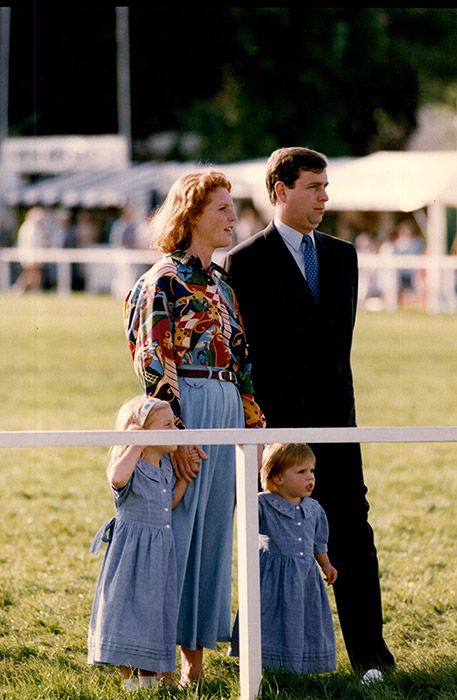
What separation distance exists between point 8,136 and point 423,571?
32470 millimetres

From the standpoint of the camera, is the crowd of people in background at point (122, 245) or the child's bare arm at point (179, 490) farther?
the crowd of people in background at point (122, 245)

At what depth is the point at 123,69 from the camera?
35625 mm

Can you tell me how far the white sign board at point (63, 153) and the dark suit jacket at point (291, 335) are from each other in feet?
103

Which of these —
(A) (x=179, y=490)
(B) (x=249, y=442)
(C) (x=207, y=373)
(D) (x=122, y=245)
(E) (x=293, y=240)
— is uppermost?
(E) (x=293, y=240)

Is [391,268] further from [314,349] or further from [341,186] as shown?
[314,349]

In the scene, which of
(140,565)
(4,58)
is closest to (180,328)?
(140,565)

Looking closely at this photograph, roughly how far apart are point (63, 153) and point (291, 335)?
32460 mm

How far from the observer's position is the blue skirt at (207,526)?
4688 millimetres

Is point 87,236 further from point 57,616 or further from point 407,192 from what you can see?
point 57,616

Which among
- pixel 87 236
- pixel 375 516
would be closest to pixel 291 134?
pixel 87 236

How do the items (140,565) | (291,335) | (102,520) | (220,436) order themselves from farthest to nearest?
(102,520) → (291,335) → (140,565) → (220,436)

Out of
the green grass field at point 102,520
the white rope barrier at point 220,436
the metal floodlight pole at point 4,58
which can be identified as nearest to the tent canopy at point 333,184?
the metal floodlight pole at point 4,58

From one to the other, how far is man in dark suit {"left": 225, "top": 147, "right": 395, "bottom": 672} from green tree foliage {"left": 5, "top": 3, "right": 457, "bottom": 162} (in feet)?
104

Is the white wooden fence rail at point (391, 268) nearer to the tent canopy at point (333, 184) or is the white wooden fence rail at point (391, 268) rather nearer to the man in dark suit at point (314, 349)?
the tent canopy at point (333, 184)
